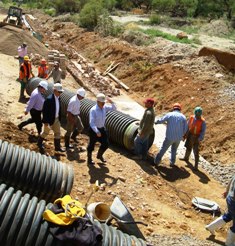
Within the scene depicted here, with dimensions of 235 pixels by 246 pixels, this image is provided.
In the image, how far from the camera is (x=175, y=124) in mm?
9758

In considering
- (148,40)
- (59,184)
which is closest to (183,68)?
(148,40)

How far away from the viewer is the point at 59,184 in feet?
22.6

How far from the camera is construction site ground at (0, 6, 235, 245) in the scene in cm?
796

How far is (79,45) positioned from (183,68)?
11.0m

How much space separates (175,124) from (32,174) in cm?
421

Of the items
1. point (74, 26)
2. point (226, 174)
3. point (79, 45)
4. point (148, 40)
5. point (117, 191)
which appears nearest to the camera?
point (117, 191)

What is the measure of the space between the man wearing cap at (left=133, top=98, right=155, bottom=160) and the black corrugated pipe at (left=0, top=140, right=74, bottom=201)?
10.4ft

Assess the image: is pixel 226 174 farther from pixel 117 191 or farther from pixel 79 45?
pixel 79 45

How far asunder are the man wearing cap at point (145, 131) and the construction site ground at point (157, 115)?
26 centimetres

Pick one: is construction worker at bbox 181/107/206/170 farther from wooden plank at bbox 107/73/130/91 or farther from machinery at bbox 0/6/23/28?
machinery at bbox 0/6/23/28

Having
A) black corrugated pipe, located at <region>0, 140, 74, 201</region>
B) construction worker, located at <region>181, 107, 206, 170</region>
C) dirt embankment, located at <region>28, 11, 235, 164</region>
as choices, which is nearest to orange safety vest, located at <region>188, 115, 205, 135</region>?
construction worker, located at <region>181, 107, 206, 170</region>

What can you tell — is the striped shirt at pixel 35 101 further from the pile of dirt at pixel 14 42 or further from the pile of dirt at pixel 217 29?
the pile of dirt at pixel 217 29

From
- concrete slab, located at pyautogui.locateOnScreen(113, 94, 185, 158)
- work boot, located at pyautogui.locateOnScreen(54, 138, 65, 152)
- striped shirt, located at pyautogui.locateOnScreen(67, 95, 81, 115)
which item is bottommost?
concrete slab, located at pyautogui.locateOnScreen(113, 94, 185, 158)

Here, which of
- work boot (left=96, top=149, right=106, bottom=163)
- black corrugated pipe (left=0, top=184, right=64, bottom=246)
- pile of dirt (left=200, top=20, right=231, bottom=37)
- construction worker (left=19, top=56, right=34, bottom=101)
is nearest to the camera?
black corrugated pipe (left=0, top=184, right=64, bottom=246)
